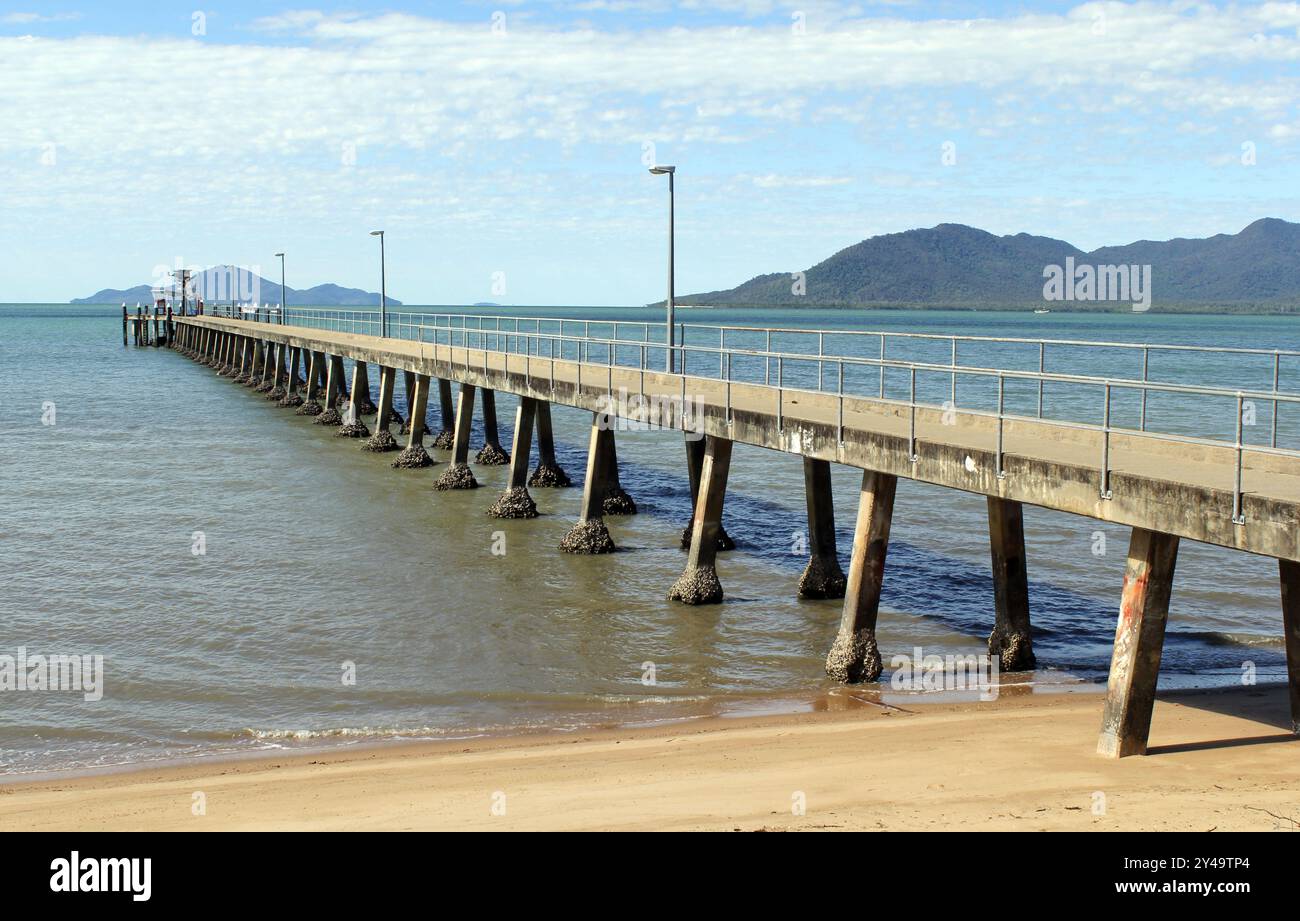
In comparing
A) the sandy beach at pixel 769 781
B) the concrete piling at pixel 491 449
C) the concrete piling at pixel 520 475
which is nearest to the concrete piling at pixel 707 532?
the sandy beach at pixel 769 781

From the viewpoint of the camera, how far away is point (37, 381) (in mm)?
60594

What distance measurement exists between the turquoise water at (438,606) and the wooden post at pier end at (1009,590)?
1.39ft

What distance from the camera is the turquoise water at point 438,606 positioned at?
11.9 metres

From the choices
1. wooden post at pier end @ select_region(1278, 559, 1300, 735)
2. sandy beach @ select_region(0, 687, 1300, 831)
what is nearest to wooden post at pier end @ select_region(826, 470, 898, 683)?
sandy beach @ select_region(0, 687, 1300, 831)

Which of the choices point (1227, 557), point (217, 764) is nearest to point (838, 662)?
point (217, 764)

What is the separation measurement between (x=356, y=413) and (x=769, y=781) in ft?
84.9

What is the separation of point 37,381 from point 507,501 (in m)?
47.7

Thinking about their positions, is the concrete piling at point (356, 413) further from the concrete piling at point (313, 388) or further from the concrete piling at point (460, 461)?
the concrete piling at point (460, 461)

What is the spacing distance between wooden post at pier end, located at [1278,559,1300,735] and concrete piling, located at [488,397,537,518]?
1261 centimetres

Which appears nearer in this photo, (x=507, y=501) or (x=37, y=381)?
(x=507, y=501)

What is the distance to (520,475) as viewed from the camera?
21.1 m
